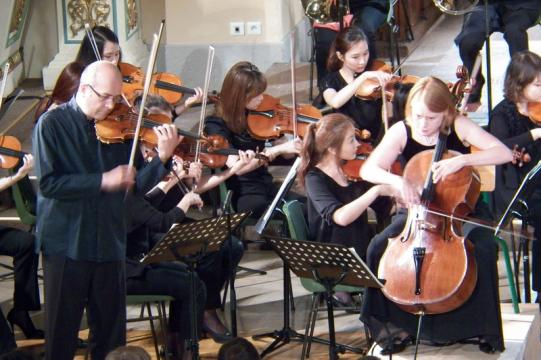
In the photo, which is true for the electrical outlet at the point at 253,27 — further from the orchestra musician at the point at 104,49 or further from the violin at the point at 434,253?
the violin at the point at 434,253

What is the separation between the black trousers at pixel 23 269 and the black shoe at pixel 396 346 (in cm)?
178

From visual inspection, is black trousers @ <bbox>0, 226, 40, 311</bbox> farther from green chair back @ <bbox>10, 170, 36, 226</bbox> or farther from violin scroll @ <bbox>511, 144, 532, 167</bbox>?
violin scroll @ <bbox>511, 144, 532, 167</bbox>

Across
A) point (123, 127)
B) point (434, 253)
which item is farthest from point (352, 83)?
point (434, 253)

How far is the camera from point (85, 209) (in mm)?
4328

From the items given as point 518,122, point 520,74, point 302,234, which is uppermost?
point 520,74

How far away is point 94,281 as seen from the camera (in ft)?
14.5

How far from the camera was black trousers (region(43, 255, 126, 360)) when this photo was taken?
14.4ft

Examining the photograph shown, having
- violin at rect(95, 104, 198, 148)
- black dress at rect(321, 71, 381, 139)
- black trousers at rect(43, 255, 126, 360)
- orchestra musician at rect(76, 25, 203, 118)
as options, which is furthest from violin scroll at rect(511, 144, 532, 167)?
black trousers at rect(43, 255, 126, 360)

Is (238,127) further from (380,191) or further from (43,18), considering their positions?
(43,18)

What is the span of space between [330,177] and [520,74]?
117cm

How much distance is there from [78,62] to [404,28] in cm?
364

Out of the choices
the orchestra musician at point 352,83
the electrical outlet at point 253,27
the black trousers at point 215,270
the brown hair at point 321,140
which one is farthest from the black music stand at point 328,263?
the electrical outlet at point 253,27

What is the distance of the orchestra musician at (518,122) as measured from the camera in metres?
5.52

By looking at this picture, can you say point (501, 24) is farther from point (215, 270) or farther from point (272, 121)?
point (215, 270)
